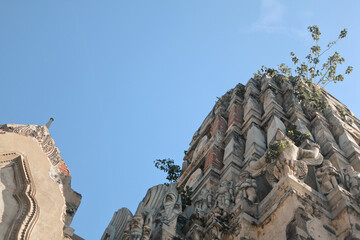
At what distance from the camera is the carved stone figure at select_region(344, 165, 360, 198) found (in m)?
9.19

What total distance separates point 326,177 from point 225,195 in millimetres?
2112

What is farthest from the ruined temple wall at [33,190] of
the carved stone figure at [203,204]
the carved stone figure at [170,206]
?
the carved stone figure at [203,204]

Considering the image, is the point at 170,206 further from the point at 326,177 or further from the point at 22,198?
the point at 22,198

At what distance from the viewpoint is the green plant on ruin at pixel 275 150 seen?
32.3 feet

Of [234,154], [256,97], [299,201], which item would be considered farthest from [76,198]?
[256,97]

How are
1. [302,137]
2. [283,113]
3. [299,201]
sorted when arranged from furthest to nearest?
[283,113] → [302,137] → [299,201]

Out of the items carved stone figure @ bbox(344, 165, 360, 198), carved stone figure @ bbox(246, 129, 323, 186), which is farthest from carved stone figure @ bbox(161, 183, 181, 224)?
carved stone figure @ bbox(344, 165, 360, 198)

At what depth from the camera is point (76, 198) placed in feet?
30.2

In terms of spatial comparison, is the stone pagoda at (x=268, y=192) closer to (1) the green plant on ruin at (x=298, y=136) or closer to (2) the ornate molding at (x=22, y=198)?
(1) the green plant on ruin at (x=298, y=136)

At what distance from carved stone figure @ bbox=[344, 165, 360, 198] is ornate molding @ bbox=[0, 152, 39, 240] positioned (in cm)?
547

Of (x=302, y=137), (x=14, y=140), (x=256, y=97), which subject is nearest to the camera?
(x=14, y=140)

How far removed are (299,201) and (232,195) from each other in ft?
8.44

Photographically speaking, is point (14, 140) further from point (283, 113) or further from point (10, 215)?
point (283, 113)

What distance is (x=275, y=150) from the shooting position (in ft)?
32.9
